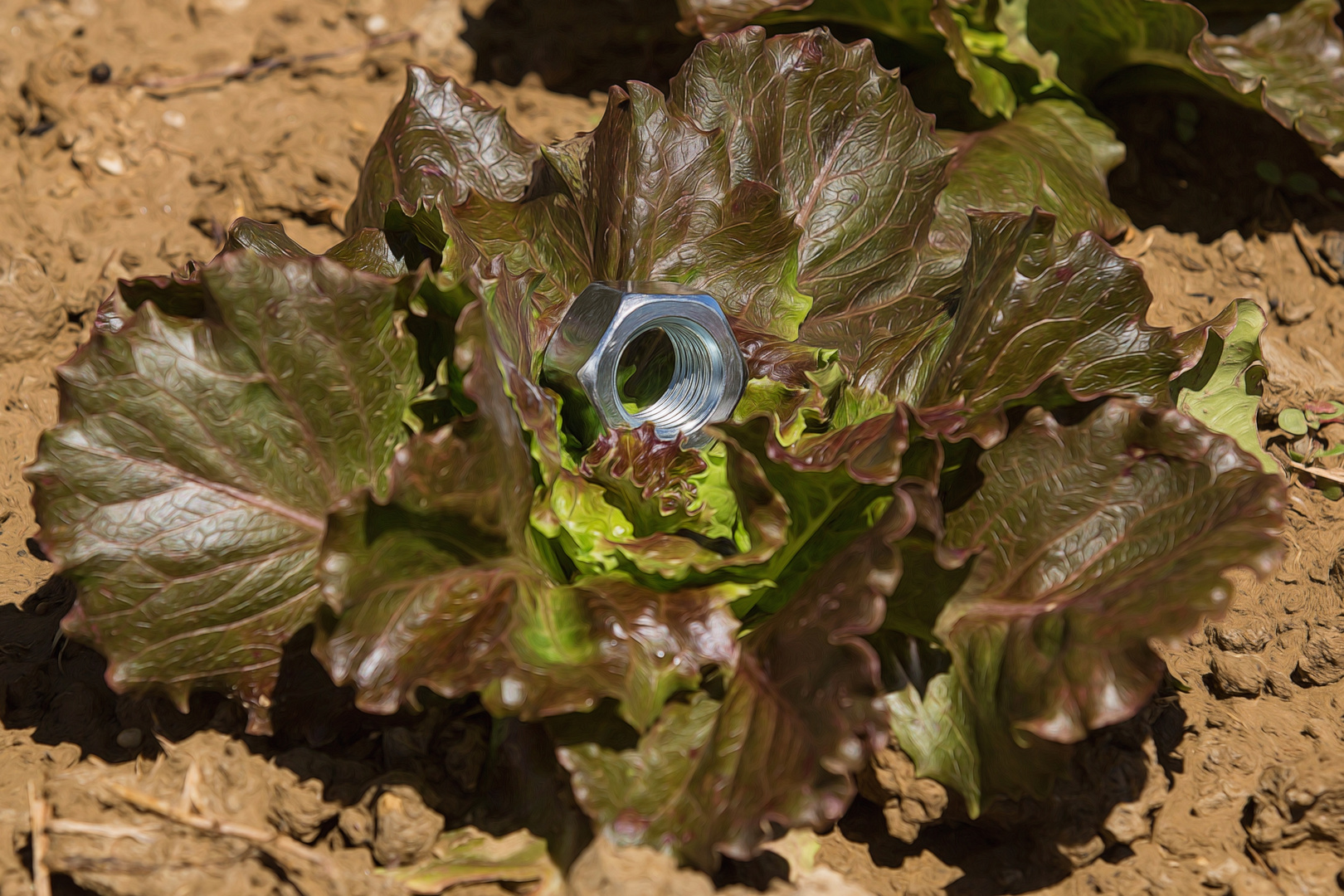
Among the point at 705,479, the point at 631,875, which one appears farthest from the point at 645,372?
the point at 631,875

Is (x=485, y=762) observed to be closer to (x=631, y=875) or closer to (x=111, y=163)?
(x=631, y=875)

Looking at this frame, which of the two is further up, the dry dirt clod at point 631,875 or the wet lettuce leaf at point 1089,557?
the wet lettuce leaf at point 1089,557

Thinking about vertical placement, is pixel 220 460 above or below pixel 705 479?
above

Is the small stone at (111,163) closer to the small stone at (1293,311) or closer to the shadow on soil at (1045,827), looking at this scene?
the shadow on soil at (1045,827)

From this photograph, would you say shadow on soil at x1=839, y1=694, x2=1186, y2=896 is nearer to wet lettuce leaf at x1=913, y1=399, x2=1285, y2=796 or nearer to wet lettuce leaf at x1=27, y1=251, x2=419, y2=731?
wet lettuce leaf at x1=913, y1=399, x2=1285, y2=796

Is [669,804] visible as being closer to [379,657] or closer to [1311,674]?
[379,657]

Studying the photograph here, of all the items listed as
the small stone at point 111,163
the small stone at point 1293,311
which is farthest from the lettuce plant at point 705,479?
the small stone at point 111,163

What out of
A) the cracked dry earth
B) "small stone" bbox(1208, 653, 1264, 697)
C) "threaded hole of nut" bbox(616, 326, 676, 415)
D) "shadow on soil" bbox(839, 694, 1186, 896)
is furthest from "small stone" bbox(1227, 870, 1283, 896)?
"threaded hole of nut" bbox(616, 326, 676, 415)
